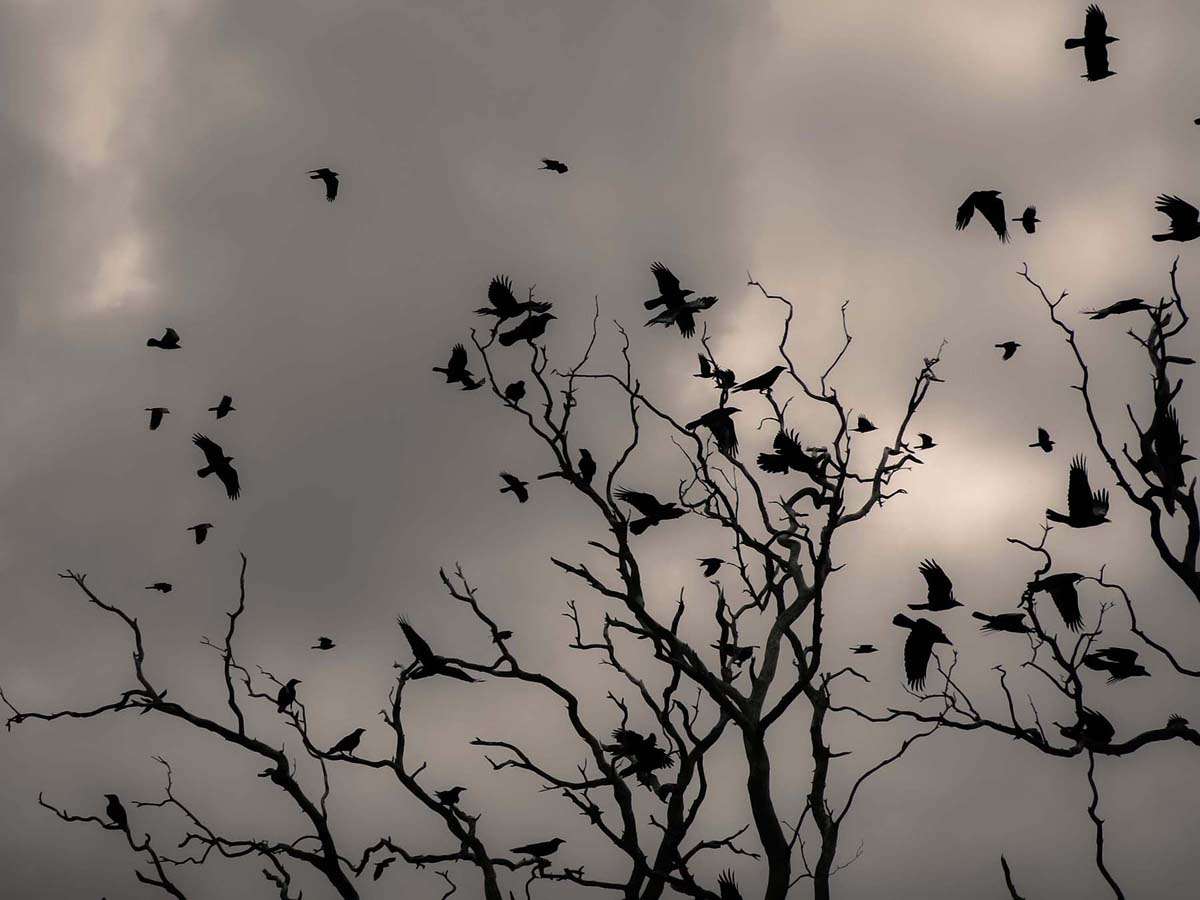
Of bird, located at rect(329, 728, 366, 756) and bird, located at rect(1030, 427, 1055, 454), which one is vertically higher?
bird, located at rect(1030, 427, 1055, 454)

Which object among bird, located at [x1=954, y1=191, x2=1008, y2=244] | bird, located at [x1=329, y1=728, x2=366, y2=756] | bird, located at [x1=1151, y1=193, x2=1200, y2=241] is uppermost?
bird, located at [x1=954, y1=191, x2=1008, y2=244]

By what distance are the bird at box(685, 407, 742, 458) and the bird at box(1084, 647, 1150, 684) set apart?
4116 mm

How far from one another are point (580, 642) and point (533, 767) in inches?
56.0

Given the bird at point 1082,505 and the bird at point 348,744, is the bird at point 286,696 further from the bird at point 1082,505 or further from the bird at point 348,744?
the bird at point 1082,505

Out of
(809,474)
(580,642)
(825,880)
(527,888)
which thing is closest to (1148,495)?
(809,474)

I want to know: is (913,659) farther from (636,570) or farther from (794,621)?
(636,570)

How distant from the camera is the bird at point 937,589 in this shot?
1059cm

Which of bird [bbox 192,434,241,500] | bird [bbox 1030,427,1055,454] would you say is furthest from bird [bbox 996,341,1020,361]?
bird [bbox 192,434,241,500]

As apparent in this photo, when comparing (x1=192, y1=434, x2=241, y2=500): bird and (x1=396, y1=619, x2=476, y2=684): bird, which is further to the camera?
(x1=192, y1=434, x2=241, y2=500): bird

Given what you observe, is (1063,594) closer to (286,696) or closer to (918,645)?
(918,645)

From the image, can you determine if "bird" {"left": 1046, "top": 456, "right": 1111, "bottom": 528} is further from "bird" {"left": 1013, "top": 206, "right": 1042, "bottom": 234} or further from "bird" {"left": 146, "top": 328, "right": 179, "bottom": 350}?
"bird" {"left": 146, "top": 328, "right": 179, "bottom": 350}

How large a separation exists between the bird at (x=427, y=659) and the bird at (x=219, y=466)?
4043 millimetres

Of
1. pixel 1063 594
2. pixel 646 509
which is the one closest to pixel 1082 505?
pixel 1063 594

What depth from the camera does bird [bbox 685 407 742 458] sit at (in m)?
12.8
